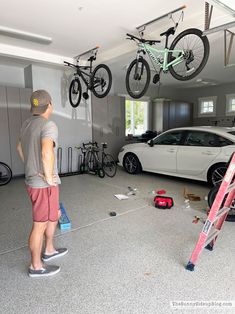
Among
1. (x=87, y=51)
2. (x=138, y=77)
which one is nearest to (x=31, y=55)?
(x=87, y=51)

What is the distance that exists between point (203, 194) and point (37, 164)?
3.26 metres

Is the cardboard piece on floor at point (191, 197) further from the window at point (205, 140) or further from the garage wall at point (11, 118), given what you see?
the garage wall at point (11, 118)

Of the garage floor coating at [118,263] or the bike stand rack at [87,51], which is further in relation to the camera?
the bike stand rack at [87,51]

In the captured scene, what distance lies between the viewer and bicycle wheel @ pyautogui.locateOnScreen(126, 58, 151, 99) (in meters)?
3.66

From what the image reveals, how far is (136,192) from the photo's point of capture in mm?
4262

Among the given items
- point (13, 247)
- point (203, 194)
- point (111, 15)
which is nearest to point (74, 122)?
point (111, 15)

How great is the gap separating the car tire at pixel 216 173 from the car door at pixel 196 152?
0.42ft

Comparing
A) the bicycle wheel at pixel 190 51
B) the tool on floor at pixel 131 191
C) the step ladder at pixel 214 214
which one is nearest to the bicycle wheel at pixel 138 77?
the bicycle wheel at pixel 190 51

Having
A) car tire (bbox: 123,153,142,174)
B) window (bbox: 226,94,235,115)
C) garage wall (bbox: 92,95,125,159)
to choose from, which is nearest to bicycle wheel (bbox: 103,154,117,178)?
car tire (bbox: 123,153,142,174)

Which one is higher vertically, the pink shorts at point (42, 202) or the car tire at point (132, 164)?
the pink shorts at point (42, 202)

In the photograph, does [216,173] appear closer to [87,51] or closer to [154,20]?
[154,20]

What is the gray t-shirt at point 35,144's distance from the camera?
172 cm

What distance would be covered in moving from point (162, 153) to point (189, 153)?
674mm

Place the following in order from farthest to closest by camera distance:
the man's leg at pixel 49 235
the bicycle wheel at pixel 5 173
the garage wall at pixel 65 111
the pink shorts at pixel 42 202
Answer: the garage wall at pixel 65 111, the bicycle wheel at pixel 5 173, the man's leg at pixel 49 235, the pink shorts at pixel 42 202
